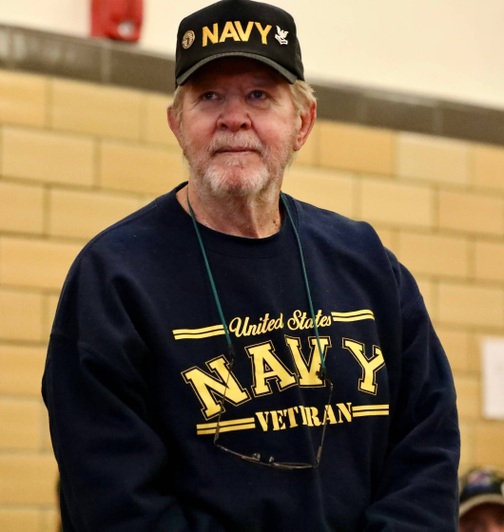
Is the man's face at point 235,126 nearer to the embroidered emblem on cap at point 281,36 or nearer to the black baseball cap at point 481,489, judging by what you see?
the embroidered emblem on cap at point 281,36

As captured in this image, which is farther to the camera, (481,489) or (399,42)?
(399,42)

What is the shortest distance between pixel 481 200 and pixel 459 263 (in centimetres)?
28

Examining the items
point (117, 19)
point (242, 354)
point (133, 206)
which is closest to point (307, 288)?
point (242, 354)

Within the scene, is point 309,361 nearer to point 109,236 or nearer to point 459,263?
point 109,236

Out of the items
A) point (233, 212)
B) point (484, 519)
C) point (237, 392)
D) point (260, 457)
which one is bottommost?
point (484, 519)

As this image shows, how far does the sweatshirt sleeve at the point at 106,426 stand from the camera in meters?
1.90

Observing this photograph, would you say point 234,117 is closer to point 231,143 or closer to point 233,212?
point 231,143

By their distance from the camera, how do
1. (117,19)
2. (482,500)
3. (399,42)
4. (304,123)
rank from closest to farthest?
(304,123)
(482,500)
(117,19)
(399,42)

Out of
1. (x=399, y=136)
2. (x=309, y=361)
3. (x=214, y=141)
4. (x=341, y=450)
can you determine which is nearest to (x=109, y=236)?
(x=214, y=141)

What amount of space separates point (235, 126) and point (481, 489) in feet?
6.22

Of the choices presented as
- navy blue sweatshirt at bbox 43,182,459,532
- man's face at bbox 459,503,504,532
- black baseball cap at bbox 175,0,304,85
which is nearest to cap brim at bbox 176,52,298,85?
black baseball cap at bbox 175,0,304,85

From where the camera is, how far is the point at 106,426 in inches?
75.9

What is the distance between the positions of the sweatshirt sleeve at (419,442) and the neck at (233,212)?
12.7 inches

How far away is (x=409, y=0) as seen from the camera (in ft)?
15.0
